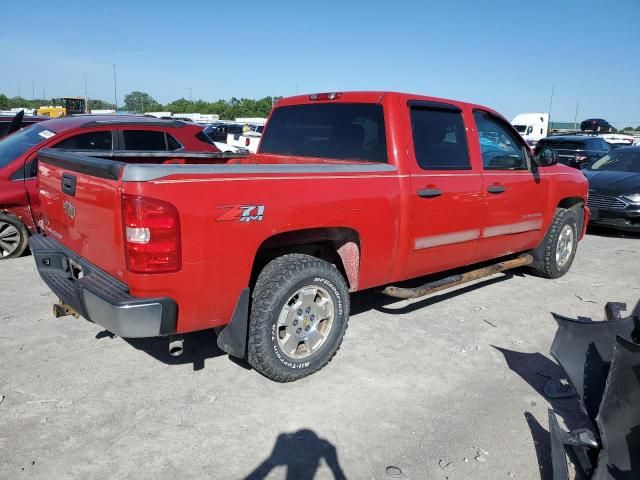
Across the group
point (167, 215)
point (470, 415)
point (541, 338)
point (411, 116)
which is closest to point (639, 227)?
point (541, 338)

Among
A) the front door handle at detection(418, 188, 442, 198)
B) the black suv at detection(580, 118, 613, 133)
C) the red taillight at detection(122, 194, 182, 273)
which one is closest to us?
the red taillight at detection(122, 194, 182, 273)

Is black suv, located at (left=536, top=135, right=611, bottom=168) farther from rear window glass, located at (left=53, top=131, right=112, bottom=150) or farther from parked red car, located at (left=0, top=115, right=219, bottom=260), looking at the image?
rear window glass, located at (left=53, top=131, right=112, bottom=150)

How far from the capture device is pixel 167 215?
2678 mm

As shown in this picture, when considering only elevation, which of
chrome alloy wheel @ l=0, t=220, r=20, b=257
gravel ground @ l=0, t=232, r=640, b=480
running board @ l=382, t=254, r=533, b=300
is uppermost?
running board @ l=382, t=254, r=533, b=300

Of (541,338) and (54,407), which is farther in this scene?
(541,338)

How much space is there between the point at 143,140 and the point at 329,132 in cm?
346

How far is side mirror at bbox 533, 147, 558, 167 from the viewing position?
5.29 m

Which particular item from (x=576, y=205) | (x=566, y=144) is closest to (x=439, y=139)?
(x=576, y=205)

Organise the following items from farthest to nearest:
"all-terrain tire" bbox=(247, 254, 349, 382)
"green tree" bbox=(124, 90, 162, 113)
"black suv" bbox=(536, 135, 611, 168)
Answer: "green tree" bbox=(124, 90, 162, 113), "black suv" bbox=(536, 135, 611, 168), "all-terrain tire" bbox=(247, 254, 349, 382)

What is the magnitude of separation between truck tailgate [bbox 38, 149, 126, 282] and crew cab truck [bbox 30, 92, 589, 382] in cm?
1

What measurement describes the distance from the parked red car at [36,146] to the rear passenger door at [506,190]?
13.8ft

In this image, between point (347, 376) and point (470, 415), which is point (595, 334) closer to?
point (470, 415)

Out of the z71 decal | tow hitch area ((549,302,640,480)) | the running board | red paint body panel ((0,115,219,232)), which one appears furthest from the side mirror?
red paint body panel ((0,115,219,232))

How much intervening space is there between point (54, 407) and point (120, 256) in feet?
3.84
